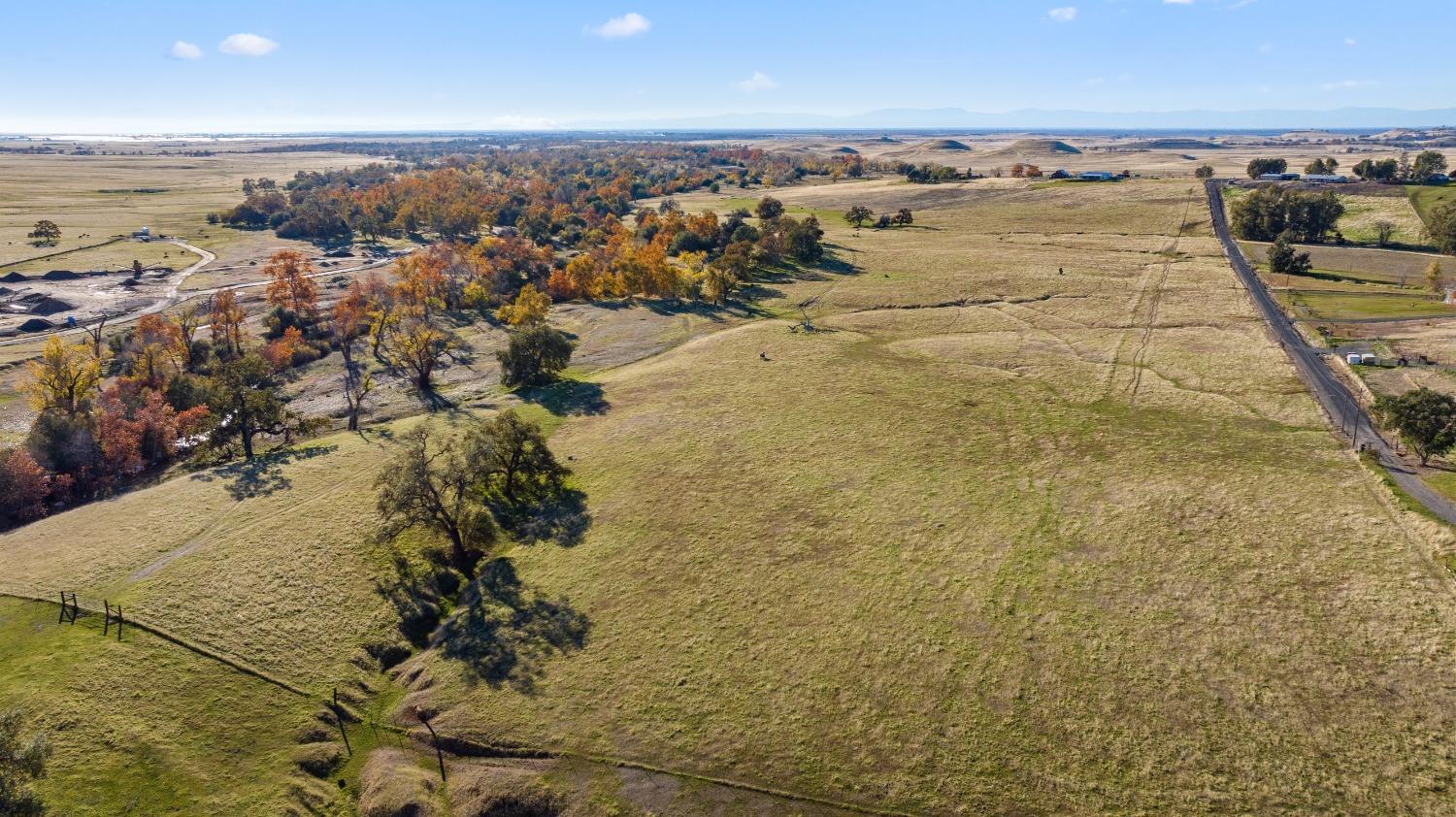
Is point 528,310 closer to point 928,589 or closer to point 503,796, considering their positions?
point 928,589

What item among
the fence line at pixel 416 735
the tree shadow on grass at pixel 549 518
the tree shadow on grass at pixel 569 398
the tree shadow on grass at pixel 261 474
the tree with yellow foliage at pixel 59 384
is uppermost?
the tree with yellow foliage at pixel 59 384

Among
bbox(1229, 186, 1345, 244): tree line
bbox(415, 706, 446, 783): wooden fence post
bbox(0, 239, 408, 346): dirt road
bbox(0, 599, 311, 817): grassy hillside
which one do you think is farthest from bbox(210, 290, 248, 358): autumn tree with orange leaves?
bbox(1229, 186, 1345, 244): tree line

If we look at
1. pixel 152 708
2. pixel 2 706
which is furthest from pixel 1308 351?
pixel 2 706

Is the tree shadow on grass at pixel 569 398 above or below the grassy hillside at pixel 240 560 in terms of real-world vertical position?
above

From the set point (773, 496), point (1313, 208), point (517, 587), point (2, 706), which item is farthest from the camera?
point (1313, 208)

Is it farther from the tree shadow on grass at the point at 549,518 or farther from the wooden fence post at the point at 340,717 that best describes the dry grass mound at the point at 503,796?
the tree shadow on grass at the point at 549,518

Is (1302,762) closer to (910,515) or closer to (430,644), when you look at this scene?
(910,515)

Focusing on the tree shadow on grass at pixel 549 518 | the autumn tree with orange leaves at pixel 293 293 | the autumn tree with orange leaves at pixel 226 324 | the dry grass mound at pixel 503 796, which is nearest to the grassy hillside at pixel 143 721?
the dry grass mound at pixel 503 796

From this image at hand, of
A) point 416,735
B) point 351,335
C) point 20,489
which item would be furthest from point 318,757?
point 351,335
